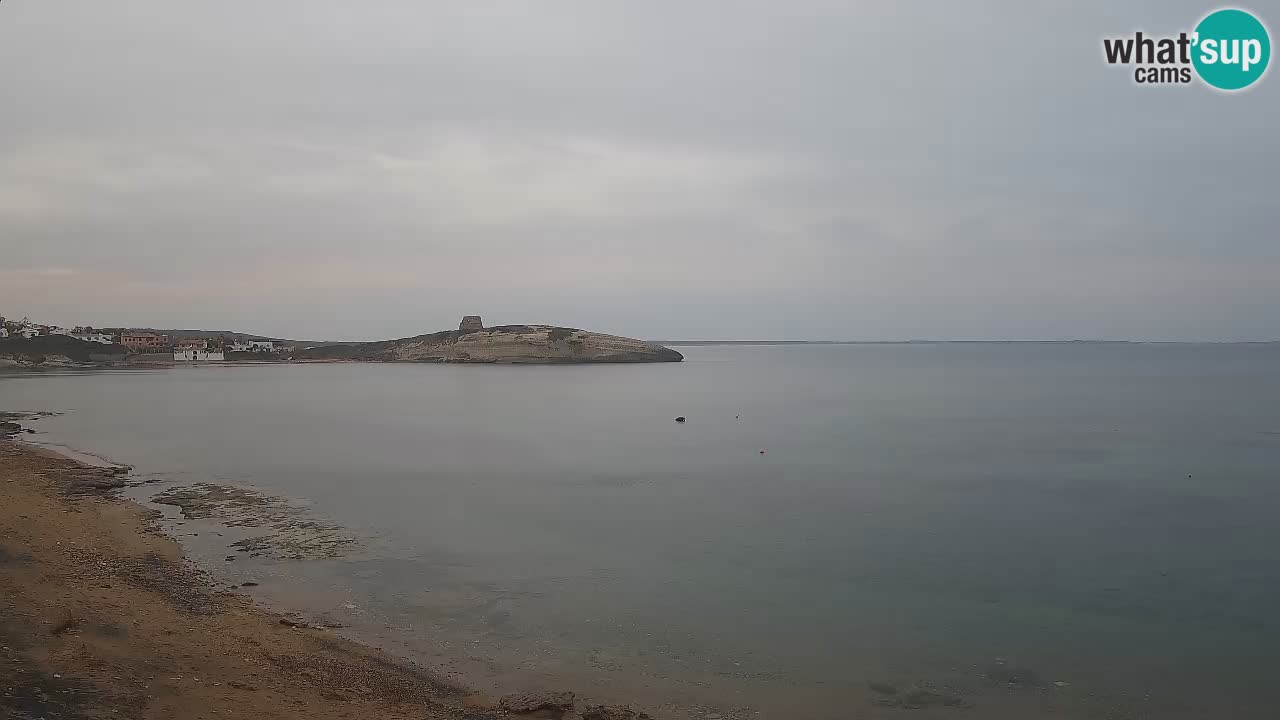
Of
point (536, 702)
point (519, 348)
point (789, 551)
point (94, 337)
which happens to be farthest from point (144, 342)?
point (536, 702)

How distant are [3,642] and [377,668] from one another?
3.88 metres

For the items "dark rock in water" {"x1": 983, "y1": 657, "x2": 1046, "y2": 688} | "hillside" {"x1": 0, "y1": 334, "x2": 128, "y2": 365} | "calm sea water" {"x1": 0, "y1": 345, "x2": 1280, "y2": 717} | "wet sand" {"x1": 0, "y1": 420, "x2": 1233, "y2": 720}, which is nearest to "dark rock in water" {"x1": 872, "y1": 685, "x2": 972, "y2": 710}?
"wet sand" {"x1": 0, "y1": 420, "x2": 1233, "y2": 720}

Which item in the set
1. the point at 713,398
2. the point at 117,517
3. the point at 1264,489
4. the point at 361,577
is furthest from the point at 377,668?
the point at 713,398

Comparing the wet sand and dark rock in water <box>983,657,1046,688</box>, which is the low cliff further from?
dark rock in water <box>983,657,1046,688</box>

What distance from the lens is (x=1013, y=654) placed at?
10969 millimetres

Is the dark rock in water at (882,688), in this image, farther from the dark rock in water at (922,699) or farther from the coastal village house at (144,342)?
the coastal village house at (144,342)

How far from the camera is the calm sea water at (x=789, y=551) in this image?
1044 centimetres

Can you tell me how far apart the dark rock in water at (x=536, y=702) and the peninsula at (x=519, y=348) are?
140m

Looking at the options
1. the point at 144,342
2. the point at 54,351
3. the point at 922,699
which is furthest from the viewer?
the point at 144,342

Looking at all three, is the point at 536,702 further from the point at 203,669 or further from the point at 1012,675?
the point at 1012,675

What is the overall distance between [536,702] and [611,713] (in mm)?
873

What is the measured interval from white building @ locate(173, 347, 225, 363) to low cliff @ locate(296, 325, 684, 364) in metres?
17.0

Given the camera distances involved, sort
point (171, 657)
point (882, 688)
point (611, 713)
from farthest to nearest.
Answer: point (882, 688) < point (171, 657) < point (611, 713)

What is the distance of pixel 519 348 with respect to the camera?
483 ft
